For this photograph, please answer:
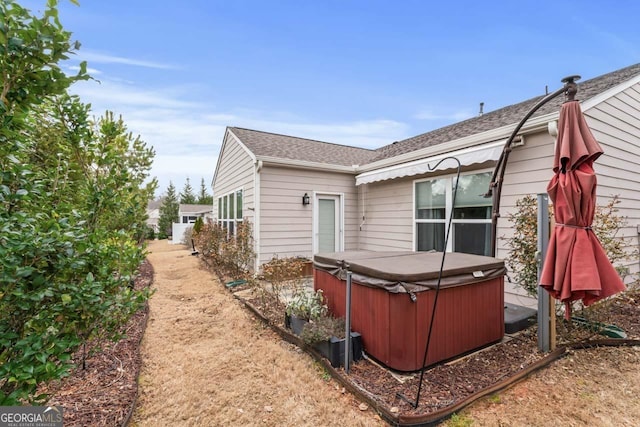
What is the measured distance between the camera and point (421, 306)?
3.08 meters

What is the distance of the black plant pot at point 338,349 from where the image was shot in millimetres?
3309

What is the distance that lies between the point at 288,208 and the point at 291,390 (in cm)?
521

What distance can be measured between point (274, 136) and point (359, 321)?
818 centimetres

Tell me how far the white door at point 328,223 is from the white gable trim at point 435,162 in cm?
98

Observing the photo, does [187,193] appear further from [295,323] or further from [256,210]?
[295,323]

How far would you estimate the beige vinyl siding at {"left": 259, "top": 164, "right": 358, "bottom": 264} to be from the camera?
7.50 meters

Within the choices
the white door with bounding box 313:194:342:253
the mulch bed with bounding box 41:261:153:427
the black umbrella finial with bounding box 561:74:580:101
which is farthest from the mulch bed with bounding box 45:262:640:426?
the white door with bounding box 313:194:342:253

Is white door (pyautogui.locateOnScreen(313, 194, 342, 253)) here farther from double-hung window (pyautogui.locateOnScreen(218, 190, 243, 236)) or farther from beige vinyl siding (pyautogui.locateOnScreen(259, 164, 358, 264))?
double-hung window (pyautogui.locateOnScreen(218, 190, 243, 236))

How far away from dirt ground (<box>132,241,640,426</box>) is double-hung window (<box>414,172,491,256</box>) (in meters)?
2.46

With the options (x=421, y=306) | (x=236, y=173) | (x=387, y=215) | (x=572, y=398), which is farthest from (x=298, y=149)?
(x=572, y=398)

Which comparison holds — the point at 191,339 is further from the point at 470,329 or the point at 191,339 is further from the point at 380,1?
the point at 380,1

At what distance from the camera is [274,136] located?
1037 cm

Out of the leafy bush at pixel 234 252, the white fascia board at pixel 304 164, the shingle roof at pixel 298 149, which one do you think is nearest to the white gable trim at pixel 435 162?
the white fascia board at pixel 304 164

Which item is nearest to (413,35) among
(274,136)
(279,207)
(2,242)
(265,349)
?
(274,136)
